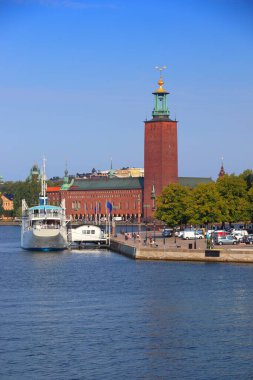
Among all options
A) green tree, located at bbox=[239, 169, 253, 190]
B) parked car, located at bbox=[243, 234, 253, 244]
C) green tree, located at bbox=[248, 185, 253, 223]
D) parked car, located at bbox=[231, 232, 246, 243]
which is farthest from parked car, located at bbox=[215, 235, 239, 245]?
green tree, located at bbox=[239, 169, 253, 190]

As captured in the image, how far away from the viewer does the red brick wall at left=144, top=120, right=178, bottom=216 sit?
183000 millimetres

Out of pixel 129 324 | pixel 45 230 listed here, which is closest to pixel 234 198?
pixel 45 230

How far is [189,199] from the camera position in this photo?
105188 millimetres

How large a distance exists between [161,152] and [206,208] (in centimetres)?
8230

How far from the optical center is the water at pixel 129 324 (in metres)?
36.5

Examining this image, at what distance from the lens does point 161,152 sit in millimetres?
183125

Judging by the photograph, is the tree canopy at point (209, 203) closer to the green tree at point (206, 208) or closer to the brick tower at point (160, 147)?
the green tree at point (206, 208)

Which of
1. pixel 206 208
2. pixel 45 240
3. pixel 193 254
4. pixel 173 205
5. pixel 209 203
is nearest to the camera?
pixel 193 254

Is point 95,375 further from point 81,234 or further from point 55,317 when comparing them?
point 81,234

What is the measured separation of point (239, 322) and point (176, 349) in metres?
6.21

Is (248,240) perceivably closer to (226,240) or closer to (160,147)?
(226,240)

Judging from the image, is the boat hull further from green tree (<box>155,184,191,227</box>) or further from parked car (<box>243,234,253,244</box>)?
green tree (<box>155,184,191,227</box>)

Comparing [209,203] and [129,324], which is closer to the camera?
[129,324]

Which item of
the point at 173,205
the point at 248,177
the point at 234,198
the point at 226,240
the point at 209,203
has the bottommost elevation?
the point at 226,240
